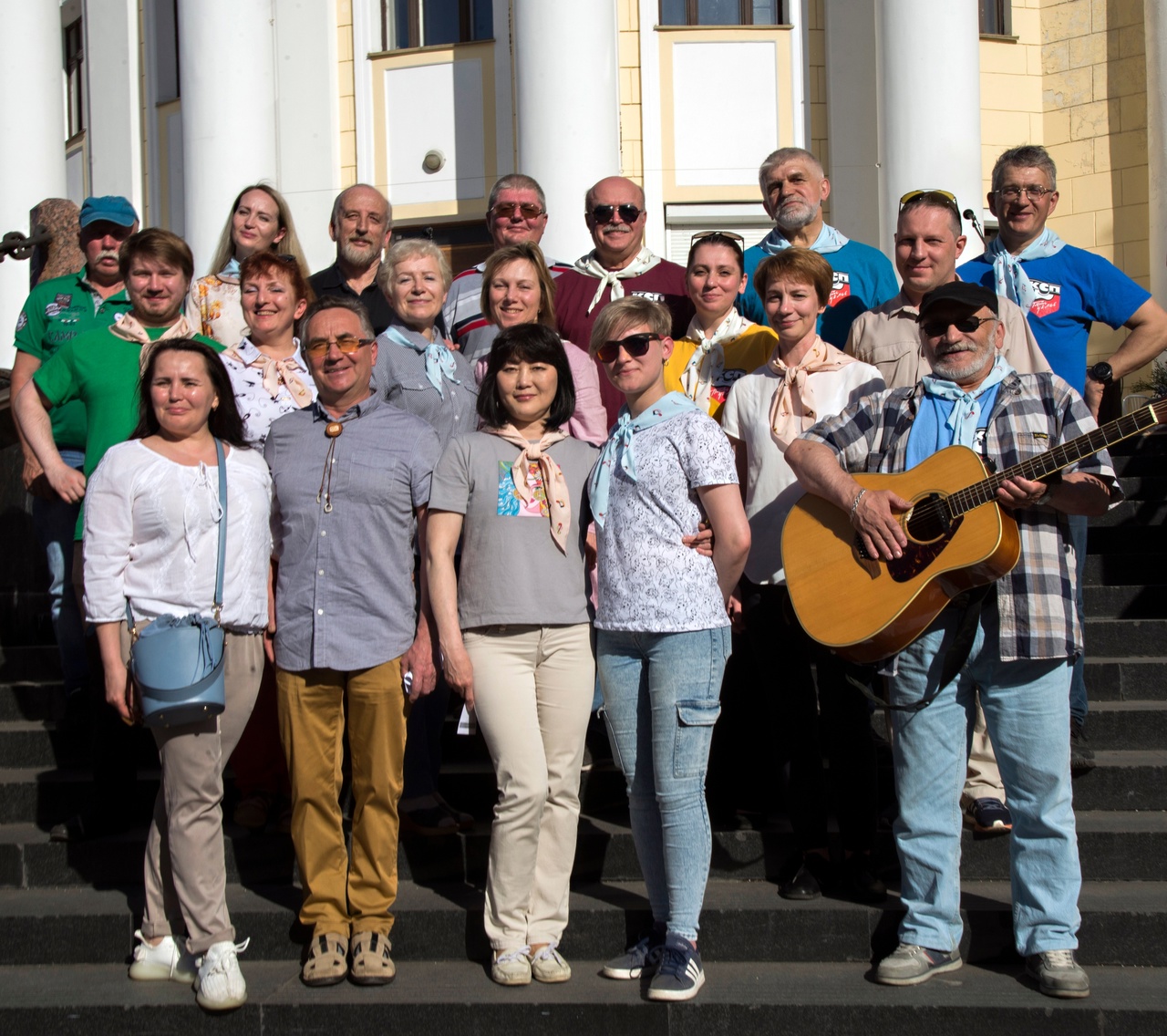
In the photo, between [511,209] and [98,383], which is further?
[511,209]

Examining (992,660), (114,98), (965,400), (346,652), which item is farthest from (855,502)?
(114,98)

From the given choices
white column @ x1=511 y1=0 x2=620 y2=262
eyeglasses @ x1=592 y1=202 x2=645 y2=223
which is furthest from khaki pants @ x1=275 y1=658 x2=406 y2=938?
white column @ x1=511 y1=0 x2=620 y2=262

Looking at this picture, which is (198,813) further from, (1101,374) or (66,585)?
(1101,374)

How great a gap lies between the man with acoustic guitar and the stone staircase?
0.67 ft

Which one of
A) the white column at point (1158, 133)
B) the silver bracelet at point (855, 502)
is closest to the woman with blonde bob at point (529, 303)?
the silver bracelet at point (855, 502)

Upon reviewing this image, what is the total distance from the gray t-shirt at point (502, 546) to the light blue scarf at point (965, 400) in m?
1.23

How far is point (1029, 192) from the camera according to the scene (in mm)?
5637

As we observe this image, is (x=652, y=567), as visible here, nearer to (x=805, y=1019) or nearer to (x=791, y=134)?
(x=805, y=1019)

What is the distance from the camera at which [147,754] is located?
588 centimetres

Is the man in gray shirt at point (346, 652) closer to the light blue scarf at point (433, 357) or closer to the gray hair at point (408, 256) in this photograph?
the light blue scarf at point (433, 357)

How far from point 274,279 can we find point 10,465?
9.85 feet

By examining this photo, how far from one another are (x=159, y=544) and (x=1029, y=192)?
3.77m

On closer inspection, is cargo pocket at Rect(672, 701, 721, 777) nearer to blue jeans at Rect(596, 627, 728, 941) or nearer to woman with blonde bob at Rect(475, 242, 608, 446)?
blue jeans at Rect(596, 627, 728, 941)

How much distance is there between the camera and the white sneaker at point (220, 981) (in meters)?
4.23
